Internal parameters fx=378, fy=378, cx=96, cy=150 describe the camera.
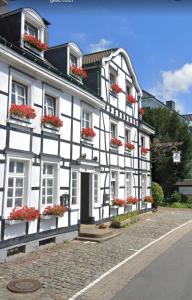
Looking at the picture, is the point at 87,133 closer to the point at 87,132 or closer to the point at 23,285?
the point at 87,132

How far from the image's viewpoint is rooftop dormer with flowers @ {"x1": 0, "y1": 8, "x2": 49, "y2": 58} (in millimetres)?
12703

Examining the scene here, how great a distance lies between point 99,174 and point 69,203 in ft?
11.0

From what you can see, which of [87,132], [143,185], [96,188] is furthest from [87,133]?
[143,185]

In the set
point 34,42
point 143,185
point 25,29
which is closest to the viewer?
point 34,42

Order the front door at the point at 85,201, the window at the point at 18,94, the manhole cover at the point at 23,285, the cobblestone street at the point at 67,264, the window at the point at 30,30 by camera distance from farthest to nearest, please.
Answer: the front door at the point at 85,201, the window at the point at 30,30, the window at the point at 18,94, the cobblestone street at the point at 67,264, the manhole cover at the point at 23,285

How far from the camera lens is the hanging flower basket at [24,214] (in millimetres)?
10898

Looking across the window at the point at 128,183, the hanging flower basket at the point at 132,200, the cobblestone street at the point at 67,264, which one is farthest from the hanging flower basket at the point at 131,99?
the cobblestone street at the point at 67,264

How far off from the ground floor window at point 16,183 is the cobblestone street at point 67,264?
1.65 meters

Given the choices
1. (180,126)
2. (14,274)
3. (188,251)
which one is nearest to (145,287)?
(14,274)

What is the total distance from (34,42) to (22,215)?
601 cm

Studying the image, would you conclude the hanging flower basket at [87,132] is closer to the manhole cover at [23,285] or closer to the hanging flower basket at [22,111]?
the hanging flower basket at [22,111]

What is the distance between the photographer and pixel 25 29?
13.4m

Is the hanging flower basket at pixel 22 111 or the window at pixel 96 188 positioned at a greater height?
the hanging flower basket at pixel 22 111

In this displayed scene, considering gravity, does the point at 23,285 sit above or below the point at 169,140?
below
